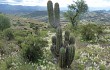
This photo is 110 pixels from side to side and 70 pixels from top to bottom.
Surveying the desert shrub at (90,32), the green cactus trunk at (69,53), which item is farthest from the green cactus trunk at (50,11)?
the green cactus trunk at (69,53)

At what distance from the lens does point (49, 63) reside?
1891 cm

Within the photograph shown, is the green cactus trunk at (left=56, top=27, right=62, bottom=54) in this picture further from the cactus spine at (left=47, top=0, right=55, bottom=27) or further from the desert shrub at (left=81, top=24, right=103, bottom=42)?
the cactus spine at (left=47, top=0, right=55, bottom=27)

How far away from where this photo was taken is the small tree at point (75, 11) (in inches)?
2196

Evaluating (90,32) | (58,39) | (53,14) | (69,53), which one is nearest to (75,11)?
(53,14)

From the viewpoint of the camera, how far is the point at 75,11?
57406 mm

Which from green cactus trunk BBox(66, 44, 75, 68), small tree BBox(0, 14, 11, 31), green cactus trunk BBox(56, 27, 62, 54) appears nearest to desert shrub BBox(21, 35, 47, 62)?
green cactus trunk BBox(56, 27, 62, 54)

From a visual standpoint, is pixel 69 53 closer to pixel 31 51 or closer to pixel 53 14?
pixel 31 51

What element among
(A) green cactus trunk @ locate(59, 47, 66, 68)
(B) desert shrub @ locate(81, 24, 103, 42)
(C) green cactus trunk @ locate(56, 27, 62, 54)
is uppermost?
(C) green cactus trunk @ locate(56, 27, 62, 54)

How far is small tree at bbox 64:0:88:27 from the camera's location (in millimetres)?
55778

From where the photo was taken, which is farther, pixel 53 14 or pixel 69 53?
pixel 53 14

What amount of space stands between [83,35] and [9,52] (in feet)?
50.2

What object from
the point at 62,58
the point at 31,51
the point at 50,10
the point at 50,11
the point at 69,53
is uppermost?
the point at 50,10

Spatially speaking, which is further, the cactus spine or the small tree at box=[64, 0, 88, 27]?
the small tree at box=[64, 0, 88, 27]

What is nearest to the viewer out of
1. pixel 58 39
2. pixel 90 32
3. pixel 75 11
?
pixel 58 39
